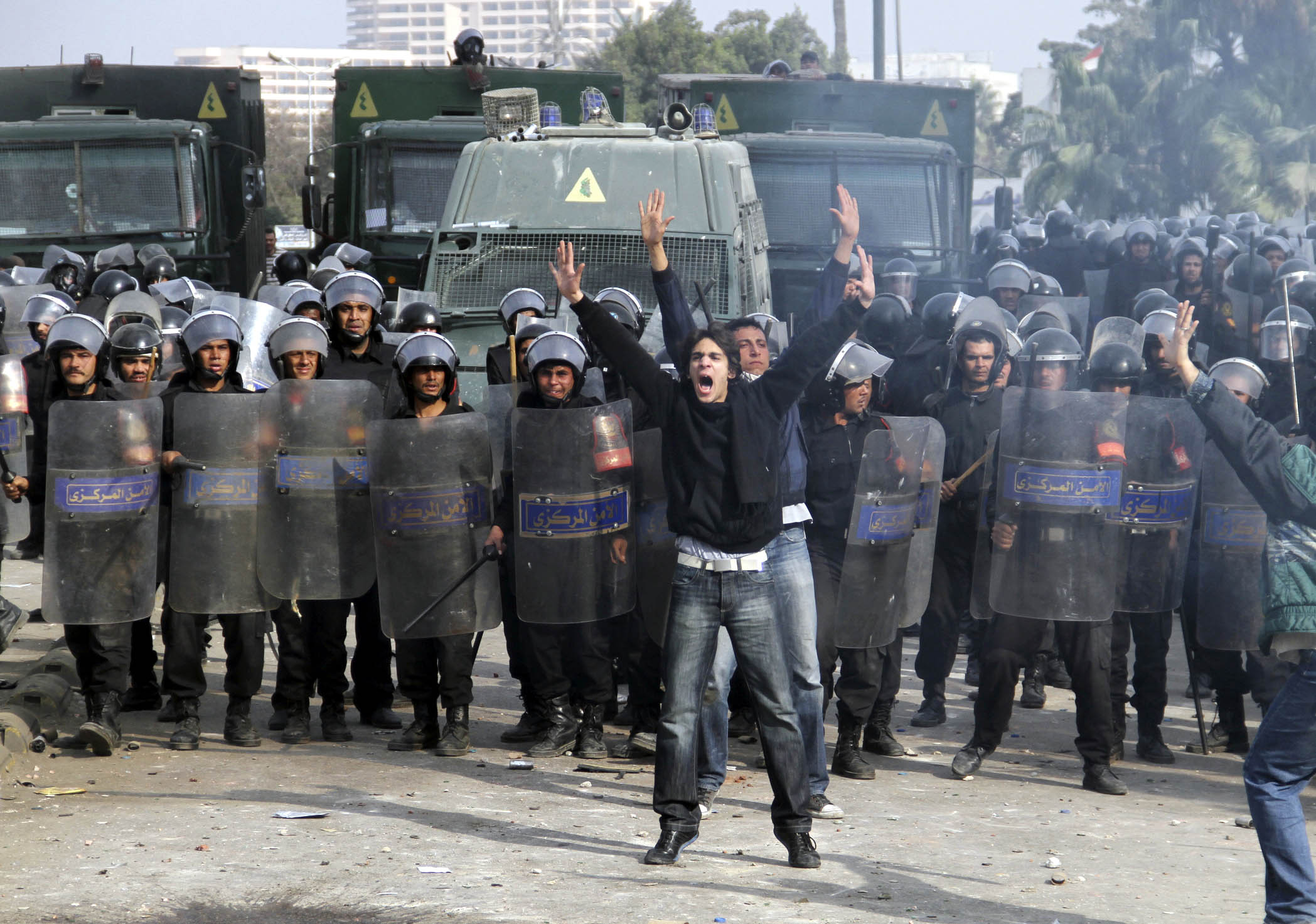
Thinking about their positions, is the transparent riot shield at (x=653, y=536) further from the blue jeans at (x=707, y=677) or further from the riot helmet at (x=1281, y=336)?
the riot helmet at (x=1281, y=336)

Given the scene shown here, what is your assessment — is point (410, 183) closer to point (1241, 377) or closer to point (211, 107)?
point (211, 107)

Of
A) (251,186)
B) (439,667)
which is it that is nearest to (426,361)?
(439,667)

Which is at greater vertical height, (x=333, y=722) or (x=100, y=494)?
(x=100, y=494)

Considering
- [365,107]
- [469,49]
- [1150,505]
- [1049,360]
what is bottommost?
[1150,505]

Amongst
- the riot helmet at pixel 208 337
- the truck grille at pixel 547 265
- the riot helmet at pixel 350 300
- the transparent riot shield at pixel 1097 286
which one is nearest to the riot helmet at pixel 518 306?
the riot helmet at pixel 350 300

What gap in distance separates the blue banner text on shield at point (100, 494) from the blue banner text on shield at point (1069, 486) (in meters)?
3.46

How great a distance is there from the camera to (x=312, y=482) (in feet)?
22.3

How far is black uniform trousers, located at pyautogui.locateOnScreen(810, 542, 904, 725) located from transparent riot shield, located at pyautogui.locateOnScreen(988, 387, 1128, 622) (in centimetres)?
55

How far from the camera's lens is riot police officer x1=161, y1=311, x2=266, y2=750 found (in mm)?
6840

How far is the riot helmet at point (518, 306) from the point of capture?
848 centimetres

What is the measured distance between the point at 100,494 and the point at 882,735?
3.31m

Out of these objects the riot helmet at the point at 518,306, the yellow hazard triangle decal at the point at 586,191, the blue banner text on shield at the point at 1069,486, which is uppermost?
the yellow hazard triangle decal at the point at 586,191

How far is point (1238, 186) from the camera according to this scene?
35094 mm

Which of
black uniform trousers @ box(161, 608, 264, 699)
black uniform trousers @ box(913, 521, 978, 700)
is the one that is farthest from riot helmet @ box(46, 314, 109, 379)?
black uniform trousers @ box(913, 521, 978, 700)
